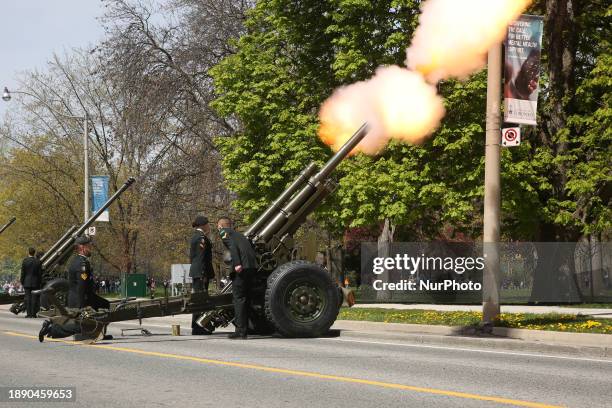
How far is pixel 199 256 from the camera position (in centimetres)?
1577

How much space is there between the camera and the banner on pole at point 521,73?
648 inches

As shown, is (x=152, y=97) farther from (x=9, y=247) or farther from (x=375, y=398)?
(x=375, y=398)

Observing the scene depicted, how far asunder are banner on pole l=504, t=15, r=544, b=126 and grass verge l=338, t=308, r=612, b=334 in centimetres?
369

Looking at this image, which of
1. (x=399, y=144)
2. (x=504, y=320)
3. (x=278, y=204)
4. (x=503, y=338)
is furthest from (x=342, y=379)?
(x=399, y=144)

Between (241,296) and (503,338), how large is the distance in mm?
4422

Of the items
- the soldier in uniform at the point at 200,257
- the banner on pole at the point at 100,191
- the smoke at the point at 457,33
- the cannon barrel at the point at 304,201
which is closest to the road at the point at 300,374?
the soldier in uniform at the point at 200,257

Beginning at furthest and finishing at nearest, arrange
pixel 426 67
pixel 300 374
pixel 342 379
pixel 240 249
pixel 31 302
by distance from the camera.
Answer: pixel 31 302 → pixel 426 67 → pixel 240 249 → pixel 300 374 → pixel 342 379

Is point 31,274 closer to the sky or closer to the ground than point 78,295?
closer to the sky

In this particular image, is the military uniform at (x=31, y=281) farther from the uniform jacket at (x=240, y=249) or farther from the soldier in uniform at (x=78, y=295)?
the uniform jacket at (x=240, y=249)

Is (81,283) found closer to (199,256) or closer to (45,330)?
(45,330)

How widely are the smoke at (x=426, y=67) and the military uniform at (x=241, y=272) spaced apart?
334 cm

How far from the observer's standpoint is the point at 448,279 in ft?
92.4

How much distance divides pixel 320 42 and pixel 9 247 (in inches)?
1391

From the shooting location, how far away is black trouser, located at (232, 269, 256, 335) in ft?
48.9
